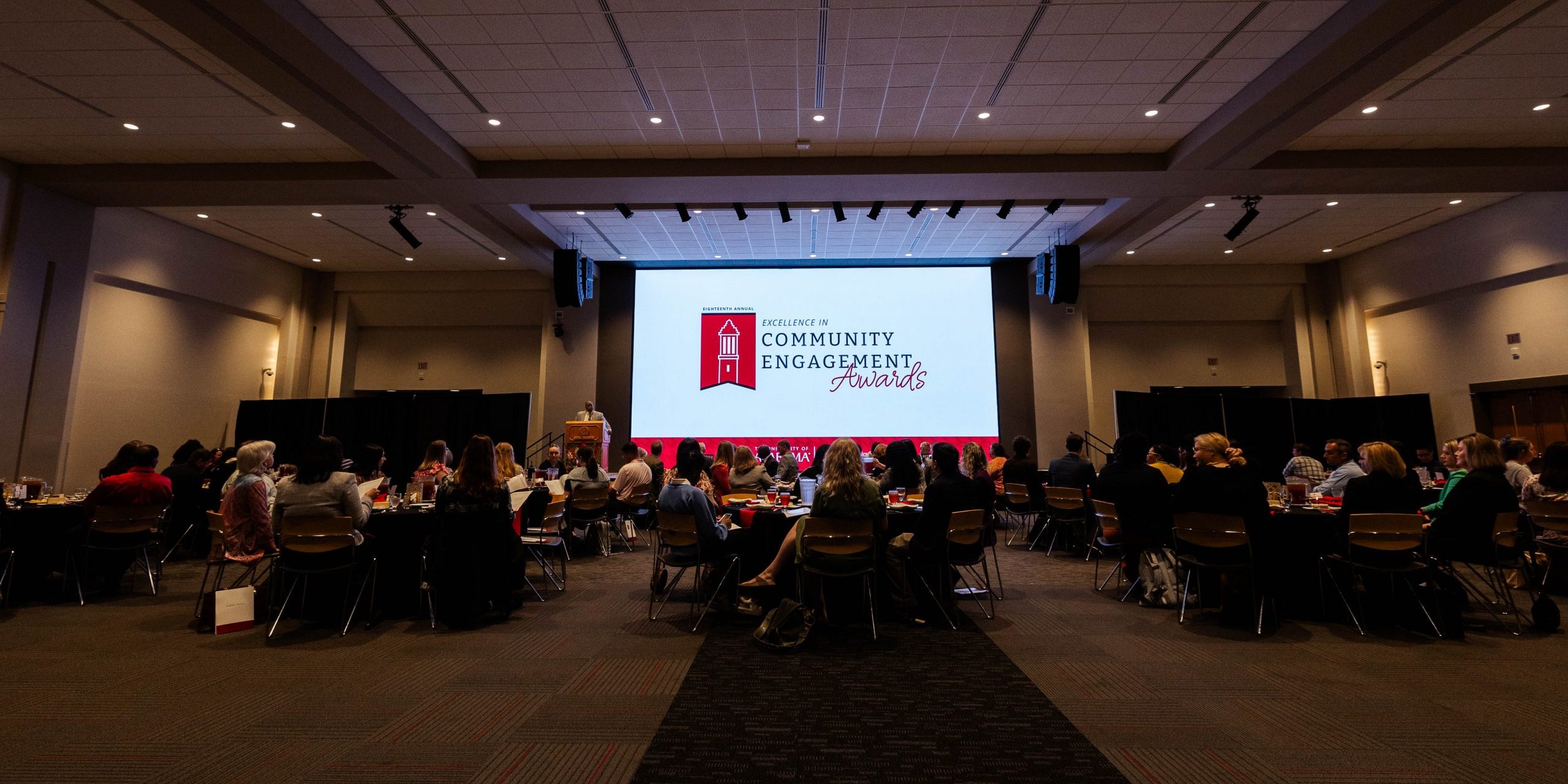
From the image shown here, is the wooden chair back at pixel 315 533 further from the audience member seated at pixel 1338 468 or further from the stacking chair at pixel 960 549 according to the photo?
the audience member seated at pixel 1338 468

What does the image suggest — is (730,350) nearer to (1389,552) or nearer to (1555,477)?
(1389,552)

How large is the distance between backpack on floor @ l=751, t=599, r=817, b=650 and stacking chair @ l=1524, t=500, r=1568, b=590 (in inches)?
195

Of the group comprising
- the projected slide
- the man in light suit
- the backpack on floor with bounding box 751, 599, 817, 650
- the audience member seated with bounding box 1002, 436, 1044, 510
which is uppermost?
the projected slide

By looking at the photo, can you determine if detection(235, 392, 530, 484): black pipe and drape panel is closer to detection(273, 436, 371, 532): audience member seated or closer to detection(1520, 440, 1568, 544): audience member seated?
detection(273, 436, 371, 532): audience member seated

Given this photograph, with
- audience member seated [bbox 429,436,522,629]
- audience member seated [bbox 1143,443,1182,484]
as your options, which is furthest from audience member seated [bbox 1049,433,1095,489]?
audience member seated [bbox 429,436,522,629]

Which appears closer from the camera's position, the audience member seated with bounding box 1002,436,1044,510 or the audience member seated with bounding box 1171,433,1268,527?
the audience member seated with bounding box 1171,433,1268,527

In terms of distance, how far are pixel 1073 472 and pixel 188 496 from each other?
892cm

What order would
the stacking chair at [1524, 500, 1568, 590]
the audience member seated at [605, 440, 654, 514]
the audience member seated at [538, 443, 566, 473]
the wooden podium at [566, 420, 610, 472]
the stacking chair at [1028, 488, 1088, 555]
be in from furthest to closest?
the wooden podium at [566, 420, 610, 472], the audience member seated at [538, 443, 566, 473], the audience member seated at [605, 440, 654, 514], the stacking chair at [1028, 488, 1088, 555], the stacking chair at [1524, 500, 1568, 590]

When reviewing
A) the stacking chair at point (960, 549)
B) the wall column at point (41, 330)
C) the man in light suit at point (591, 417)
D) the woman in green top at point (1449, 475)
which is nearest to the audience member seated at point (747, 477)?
the stacking chair at point (960, 549)

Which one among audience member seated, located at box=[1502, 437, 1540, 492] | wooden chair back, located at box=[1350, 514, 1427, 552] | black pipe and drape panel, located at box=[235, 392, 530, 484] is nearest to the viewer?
wooden chair back, located at box=[1350, 514, 1427, 552]

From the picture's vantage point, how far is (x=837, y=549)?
3971 millimetres

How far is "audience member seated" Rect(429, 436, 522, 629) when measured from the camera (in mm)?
4188

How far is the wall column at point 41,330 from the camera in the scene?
7.20 m

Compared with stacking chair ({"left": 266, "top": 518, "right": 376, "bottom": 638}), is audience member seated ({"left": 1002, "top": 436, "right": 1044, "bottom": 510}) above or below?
above
